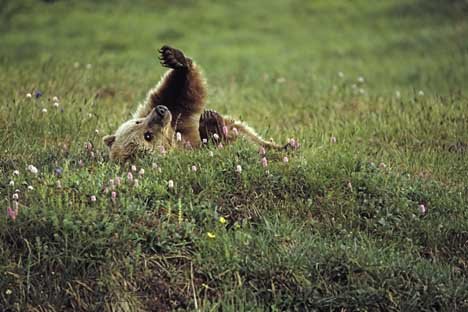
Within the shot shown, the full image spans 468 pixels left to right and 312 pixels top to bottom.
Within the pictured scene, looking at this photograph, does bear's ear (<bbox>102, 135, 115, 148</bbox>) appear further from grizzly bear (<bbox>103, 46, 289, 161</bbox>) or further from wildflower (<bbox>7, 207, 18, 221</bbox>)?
wildflower (<bbox>7, 207, 18, 221</bbox>)

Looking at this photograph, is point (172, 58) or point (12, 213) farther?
point (172, 58)

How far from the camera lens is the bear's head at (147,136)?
225 inches

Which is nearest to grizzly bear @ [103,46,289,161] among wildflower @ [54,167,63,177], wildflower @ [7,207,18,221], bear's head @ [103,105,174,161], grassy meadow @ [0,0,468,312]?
bear's head @ [103,105,174,161]

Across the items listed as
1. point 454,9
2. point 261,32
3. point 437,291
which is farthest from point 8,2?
point 437,291

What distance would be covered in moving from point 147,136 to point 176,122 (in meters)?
0.31

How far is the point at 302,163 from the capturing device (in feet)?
18.4

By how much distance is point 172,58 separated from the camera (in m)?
6.30

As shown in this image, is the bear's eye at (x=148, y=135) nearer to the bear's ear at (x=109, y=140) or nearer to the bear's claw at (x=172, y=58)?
the bear's ear at (x=109, y=140)

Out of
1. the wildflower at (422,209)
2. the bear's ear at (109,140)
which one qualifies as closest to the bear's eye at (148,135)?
the bear's ear at (109,140)

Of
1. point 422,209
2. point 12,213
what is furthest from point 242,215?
point 12,213

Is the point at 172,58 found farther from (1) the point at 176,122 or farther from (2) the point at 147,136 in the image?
(2) the point at 147,136

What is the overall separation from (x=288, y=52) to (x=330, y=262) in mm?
10418

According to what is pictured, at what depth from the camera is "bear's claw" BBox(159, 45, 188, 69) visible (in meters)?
6.21

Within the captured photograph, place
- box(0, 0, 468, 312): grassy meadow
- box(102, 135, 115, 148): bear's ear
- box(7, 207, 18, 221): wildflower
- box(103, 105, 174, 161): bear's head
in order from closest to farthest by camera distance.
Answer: box(0, 0, 468, 312): grassy meadow < box(7, 207, 18, 221): wildflower < box(103, 105, 174, 161): bear's head < box(102, 135, 115, 148): bear's ear
